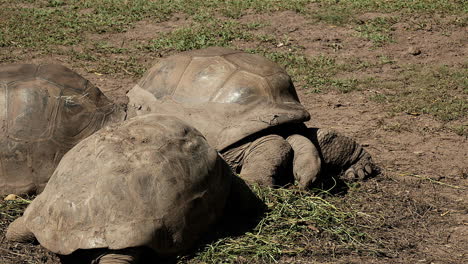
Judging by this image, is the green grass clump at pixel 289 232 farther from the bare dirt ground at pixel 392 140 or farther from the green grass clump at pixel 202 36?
the green grass clump at pixel 202 36

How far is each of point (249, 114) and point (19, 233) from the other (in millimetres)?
1773

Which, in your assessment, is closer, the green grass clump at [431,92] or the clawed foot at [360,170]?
the clawed foot at [360,170]

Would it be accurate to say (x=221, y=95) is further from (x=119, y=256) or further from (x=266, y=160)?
(x=119, y=256)

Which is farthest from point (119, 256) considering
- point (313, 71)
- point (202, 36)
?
point (202, 36)

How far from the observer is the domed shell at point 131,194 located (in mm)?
3219

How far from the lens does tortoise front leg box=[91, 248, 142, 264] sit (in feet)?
10.5

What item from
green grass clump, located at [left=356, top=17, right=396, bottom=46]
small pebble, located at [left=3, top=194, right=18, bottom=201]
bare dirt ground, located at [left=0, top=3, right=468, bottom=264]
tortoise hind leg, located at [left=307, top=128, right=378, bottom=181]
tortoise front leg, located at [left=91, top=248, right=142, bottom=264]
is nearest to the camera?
tortoise front leg, located at [left=91, top=248, right=142, bottom=264]

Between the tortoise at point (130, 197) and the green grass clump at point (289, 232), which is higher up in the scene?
the tortoise at point (130, 197)

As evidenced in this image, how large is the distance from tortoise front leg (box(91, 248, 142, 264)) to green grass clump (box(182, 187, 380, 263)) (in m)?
0.38

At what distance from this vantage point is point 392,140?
5.62 metres

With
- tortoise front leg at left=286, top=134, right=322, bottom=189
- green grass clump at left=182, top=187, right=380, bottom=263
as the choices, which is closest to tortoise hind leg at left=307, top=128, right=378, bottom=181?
tortoise front leg at left=286, top=134, right=322, bottom=189

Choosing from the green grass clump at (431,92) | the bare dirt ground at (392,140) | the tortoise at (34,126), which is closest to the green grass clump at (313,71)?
the bare dirt ground at (392,140)

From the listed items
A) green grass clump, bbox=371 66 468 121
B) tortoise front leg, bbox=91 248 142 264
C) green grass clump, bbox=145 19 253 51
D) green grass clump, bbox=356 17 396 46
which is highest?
tortoise front leg, bbox=91 248 142 264

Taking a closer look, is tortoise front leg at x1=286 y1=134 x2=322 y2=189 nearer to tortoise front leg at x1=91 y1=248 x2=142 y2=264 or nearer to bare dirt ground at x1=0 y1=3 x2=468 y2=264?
bare dirt ground at x1=0 y1=3 x2=468 y2=264
